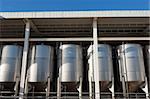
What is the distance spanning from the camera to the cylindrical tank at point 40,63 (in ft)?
48.9

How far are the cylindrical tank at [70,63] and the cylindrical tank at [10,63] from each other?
2.86 meters

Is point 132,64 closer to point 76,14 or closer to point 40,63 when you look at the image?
point 76,14

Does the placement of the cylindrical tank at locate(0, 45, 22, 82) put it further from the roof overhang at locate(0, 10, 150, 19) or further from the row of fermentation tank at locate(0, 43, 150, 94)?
the roof overhang at locate(0, 10, 150, 19)

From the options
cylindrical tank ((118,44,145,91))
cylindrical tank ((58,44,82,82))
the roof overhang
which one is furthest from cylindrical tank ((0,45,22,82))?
cylindrical tank ((118,44,145,91))

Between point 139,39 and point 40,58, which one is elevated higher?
point 139,39

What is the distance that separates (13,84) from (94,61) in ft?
18.1

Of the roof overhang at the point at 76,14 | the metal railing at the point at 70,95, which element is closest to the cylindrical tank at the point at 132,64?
the metal railing at the point at 70,95

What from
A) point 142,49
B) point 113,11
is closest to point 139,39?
point 142,49

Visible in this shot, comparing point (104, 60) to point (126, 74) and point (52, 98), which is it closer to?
point (126, 74)

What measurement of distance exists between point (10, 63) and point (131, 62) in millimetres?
8014

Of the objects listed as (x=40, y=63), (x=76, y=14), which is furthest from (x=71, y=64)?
(x=76, y=14)

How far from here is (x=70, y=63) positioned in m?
15.3

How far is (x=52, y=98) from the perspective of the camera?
48.5 feet

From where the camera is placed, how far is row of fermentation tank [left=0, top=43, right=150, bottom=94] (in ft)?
48.7
